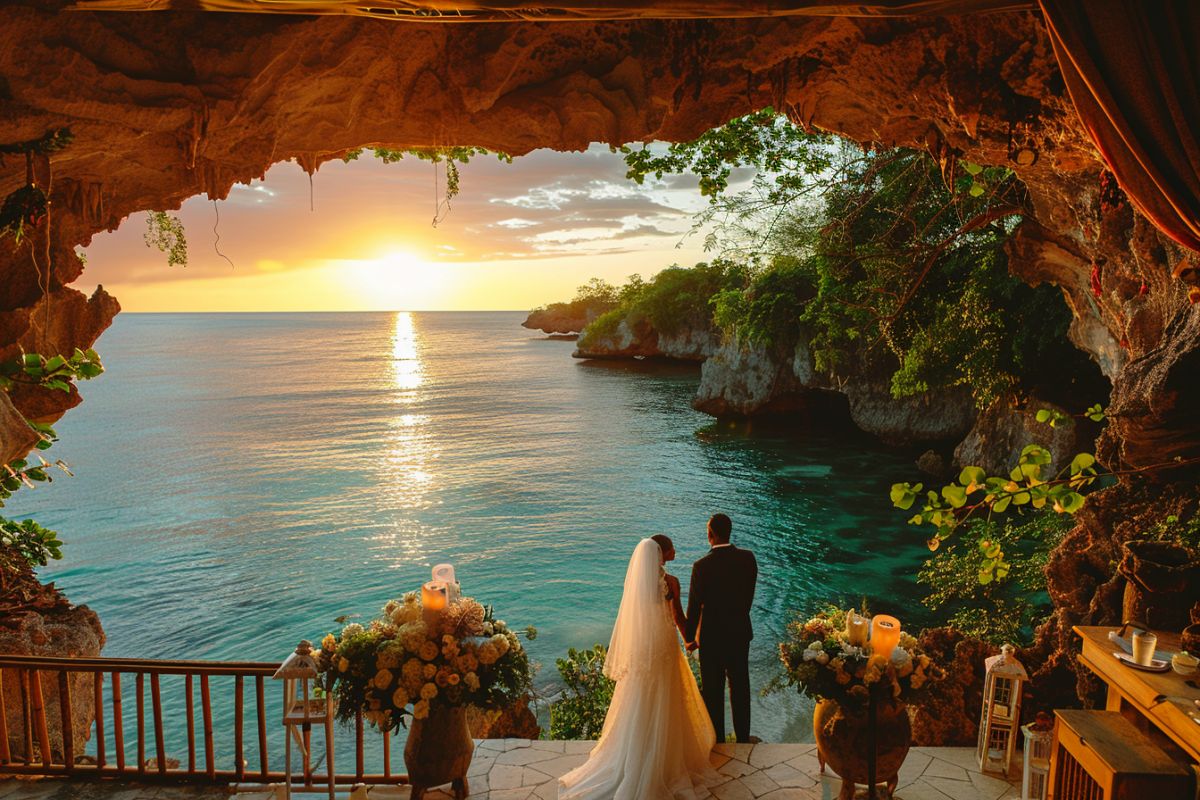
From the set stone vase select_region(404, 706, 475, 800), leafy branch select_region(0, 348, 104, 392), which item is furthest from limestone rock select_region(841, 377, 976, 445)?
leafy branch select_region(0, 348, 104, 392)

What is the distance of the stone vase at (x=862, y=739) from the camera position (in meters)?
4.83

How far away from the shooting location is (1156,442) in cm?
565

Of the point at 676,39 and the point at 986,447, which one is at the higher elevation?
the point at 676,39

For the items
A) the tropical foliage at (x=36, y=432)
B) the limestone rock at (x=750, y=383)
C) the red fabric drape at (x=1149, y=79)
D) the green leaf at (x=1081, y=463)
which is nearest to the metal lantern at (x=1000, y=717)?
the green leaf at (x=1081, y=463)

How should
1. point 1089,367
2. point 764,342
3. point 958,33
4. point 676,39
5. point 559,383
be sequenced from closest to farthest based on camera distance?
Answer: point 958,33
point 676,39
point 1089,367
point 764,342
point 559,383

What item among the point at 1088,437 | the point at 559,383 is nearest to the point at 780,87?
the point at 1088,437

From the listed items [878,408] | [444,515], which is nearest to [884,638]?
[444,515]

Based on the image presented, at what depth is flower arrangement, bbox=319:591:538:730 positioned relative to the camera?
4723 millimetres

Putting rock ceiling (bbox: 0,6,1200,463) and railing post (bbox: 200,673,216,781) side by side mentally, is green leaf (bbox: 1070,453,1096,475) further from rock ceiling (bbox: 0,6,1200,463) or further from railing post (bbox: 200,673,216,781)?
railing post (bbox: 200,673,216,781)

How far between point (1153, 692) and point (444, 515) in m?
22.3

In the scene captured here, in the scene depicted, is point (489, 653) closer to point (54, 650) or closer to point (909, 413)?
point (54, 650)

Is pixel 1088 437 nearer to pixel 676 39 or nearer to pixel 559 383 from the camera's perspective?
pixel 676 39

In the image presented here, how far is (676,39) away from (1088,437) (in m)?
17.2

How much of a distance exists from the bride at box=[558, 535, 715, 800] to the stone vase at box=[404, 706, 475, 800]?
0.83 m
